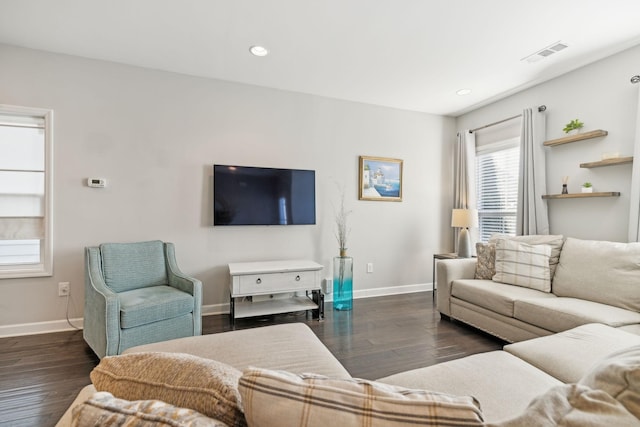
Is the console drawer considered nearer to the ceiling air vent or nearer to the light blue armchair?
the light blue armchair

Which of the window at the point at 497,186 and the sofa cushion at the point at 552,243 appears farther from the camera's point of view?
the window at the point at 497,186

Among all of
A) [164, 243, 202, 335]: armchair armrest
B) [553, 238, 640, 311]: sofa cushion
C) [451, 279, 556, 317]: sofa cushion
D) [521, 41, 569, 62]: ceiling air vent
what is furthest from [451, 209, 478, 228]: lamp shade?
[164, 243, 202, 335]: armchair armrest

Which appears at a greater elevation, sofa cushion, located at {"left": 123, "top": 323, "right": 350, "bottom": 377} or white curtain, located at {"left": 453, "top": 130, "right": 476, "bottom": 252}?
white curtain, located at {"left": 453, "top": 130, "right": 476, "bottom": 252}

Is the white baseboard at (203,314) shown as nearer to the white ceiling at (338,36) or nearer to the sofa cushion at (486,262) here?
the sofa cushion at (486,262)

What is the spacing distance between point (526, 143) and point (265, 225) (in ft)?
10.2

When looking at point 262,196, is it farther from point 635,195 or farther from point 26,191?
point 635,195

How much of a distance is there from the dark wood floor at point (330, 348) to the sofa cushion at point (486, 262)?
0.56m

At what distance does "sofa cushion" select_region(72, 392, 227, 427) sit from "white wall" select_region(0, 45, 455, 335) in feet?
9.67

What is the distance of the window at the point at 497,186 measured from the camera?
12.5 feet

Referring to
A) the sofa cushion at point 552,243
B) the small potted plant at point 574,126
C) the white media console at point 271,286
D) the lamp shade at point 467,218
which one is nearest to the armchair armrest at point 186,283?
the white media console at point 271,286

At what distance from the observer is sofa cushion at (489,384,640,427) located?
0.47m

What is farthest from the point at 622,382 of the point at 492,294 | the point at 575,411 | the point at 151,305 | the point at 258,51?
the point at 258,51

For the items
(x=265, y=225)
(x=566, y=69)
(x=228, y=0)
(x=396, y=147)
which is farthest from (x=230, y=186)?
(x=566, y=69)

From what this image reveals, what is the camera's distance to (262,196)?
3469mm
